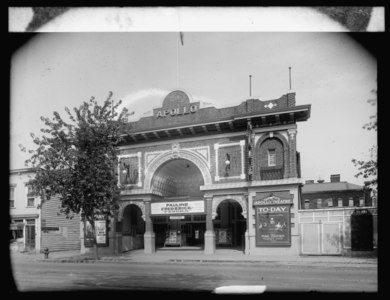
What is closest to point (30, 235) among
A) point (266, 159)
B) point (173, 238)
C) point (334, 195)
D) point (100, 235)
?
point (100, 235)

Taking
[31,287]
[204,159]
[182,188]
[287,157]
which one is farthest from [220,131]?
[31,287]

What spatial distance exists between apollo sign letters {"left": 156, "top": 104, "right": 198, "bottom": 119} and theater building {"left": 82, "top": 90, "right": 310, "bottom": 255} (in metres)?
0.07

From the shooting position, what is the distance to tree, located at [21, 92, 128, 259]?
23.6 metres

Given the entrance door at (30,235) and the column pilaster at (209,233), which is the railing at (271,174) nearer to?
the column pilaster at (209,233)

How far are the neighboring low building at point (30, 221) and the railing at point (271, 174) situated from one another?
17497mm

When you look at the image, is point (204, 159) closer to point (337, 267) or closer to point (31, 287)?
point (337, 267)

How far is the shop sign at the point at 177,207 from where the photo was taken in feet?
87.7

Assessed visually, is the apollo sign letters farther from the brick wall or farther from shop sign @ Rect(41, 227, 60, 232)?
shop sign @ Rect(41, 227, 60, 232)

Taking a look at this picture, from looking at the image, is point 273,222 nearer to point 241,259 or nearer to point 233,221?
point 241,259

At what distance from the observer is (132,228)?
30.8 meters

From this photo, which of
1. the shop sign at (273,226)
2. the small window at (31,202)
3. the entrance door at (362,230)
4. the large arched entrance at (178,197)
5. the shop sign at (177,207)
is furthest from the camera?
the small window at (31,202)

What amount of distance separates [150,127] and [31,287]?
1761 cm

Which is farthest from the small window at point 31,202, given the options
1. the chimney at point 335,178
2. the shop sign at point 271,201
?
the chimney at point 335,178

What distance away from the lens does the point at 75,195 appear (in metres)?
24.0
